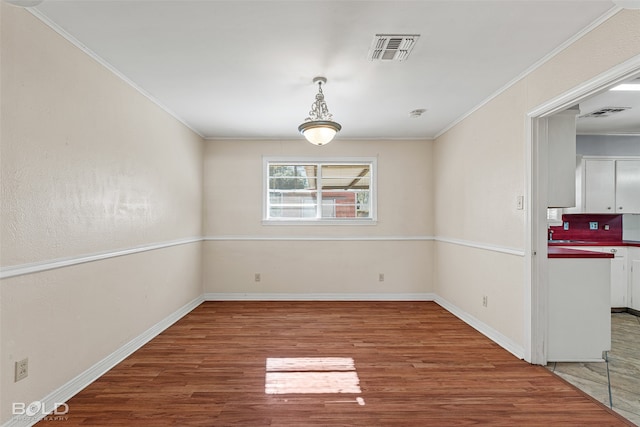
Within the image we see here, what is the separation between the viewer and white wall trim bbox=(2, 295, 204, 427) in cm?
194

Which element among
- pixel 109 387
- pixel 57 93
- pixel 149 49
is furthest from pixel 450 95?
pixel 109 387

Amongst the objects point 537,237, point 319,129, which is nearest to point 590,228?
point 537,237

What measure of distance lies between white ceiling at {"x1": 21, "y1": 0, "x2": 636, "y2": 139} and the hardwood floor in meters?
2.50

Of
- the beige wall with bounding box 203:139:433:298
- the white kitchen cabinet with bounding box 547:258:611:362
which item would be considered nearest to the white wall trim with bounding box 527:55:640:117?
the white kitchen cabinet with bounding box 547:258:611:362

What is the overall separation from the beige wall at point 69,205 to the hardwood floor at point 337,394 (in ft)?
1.34

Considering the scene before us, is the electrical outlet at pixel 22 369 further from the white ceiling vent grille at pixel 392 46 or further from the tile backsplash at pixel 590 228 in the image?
the tile backsplash at pixel 590 228

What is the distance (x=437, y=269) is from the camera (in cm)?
491

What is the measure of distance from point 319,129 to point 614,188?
181 inches

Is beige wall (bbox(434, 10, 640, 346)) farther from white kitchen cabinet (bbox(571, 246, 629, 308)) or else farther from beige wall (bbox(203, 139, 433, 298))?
white kitchen cabinet (bbox(571, 246, 629, 308))

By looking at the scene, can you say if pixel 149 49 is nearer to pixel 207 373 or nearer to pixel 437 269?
pixel 207 373

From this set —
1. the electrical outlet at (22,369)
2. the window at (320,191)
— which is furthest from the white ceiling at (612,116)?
the electrical outlet at (22,369)

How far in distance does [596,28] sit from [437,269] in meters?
3.49

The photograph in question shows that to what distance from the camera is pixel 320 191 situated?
5148 mm

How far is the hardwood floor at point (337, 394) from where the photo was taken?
80.9 inches
